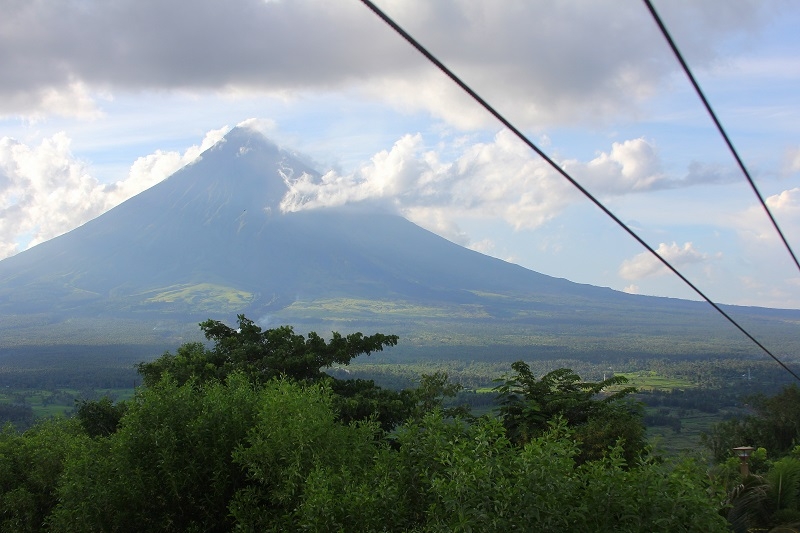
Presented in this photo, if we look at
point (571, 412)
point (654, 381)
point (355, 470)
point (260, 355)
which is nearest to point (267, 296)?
point (654, 381)

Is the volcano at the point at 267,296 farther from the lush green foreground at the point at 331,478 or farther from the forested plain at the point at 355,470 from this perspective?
the lush green foreground at the point at 331,478

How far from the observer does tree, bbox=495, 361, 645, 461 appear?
1406 centimetres

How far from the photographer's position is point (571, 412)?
16.3m

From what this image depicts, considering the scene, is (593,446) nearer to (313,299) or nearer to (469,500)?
(469,500)

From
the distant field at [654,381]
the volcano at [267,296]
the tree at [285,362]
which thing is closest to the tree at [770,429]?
the tree at [285,362]

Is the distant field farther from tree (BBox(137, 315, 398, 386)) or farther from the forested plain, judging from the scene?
the forested plain

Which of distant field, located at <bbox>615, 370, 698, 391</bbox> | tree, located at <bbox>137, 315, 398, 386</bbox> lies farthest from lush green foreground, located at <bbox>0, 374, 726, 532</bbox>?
distant field, located at <bbox>615, 370, 698, 391</bbox>

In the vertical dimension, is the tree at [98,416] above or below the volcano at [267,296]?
below

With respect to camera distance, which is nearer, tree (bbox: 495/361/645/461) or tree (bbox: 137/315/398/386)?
tree (bbox: 495/361/645/461)

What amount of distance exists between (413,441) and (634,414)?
966 centimetres

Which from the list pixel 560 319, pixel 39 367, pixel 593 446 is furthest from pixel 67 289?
pixel 593 446

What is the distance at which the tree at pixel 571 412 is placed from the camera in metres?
14.1

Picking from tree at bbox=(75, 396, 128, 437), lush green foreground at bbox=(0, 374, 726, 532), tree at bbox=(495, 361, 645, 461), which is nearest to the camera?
lush green foreground at bbox=(0, 374, 726, 532)

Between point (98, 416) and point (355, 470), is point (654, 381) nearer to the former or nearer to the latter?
point (98, 416)
